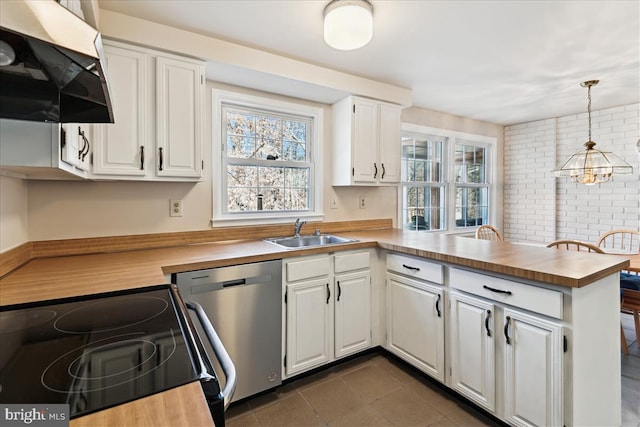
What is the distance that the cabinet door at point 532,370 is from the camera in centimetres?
139

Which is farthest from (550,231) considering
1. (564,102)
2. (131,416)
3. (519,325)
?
(131,416)

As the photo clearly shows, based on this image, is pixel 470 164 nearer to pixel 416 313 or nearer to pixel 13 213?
pixel 416 313

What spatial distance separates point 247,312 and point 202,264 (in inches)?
16.5

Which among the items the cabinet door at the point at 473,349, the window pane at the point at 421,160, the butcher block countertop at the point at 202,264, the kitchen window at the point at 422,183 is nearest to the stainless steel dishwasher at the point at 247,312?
the butcher block countertop at the point at 202,264

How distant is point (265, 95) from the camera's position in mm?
2598

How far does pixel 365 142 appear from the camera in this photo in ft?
9.21

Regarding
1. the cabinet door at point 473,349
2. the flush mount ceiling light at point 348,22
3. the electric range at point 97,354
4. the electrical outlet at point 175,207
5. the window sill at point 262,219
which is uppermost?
the flush mount ceiling light at point 348,22

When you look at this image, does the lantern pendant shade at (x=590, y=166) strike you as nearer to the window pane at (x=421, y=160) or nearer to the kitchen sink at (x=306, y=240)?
the window pane at (x=421, y=160)

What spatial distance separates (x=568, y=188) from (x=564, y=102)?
118 centimetres

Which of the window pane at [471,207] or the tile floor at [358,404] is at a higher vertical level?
the window pane at [471,207]

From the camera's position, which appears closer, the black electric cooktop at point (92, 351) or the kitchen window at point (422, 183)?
the black electric cooktop at point (92, 351)

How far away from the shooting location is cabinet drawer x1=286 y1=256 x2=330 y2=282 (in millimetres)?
2000

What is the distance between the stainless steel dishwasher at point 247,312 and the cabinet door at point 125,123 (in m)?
0.78

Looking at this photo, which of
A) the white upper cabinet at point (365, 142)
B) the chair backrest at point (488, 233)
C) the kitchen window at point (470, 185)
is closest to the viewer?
the white upper cabinet at point (365, 142)
